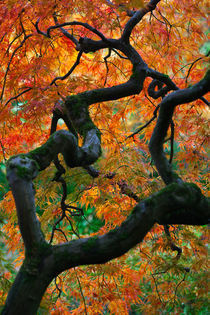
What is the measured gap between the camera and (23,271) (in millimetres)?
1396

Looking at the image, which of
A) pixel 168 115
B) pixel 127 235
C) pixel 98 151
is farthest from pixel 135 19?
pixel 127 235

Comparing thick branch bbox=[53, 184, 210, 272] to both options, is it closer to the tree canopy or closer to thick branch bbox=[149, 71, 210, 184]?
the tree canopy

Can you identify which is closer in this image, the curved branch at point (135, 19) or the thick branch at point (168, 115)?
the thick branch at point (168, 115)

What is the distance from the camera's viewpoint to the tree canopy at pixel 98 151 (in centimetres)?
145

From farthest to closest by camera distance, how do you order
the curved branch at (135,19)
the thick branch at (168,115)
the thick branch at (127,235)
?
the curved branch at (135,19), the thick branch at (168,115), the thick branch at (127,235)

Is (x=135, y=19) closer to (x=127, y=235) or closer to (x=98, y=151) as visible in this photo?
(x=98, y=151)

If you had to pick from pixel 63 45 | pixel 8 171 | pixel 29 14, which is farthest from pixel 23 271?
pixel 63 45

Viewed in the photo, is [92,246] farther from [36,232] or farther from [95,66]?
[95,66]

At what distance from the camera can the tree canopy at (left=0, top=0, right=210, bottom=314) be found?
1.45 m

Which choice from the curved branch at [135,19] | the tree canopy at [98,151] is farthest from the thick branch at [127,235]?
the curved branch at [135,19]

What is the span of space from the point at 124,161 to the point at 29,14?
1.26m

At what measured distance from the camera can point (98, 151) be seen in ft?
6.23

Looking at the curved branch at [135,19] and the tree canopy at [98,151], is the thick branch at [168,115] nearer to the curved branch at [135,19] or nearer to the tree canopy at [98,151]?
the tree canopy at [98,151]

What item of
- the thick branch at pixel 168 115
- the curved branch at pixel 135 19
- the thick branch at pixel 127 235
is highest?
the curved branch at pixel 135 19
